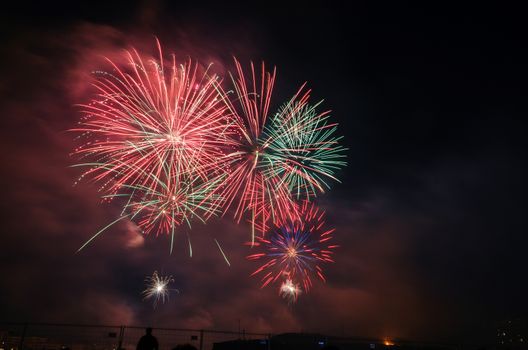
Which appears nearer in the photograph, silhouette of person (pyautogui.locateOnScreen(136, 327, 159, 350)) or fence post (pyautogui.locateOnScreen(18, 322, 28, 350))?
silhouette of person (pyautogui.locateOnScreen(136, 327, 159, 350))

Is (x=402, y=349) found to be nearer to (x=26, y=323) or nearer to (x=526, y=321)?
(x=26, y=323)

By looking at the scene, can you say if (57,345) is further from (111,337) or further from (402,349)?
(402,349)

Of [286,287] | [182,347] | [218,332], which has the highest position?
[286,287]

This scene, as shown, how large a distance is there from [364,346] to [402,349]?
454 centimetres

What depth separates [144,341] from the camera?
9734 millimetres

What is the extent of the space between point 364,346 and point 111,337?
23696 mm

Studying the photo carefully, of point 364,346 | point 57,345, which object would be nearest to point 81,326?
point 57,345

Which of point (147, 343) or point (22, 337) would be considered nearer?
point (147, 343)

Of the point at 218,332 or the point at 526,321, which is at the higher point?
the point at 526,321

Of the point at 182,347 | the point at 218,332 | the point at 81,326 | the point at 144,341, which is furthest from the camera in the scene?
the point at 218,332

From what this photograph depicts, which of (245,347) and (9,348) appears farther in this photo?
(245,347)

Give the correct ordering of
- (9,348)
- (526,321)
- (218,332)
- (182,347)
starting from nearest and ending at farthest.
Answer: (182,347), (9,348), (218,332), (526,321)

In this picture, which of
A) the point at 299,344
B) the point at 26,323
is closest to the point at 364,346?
the point at 299,344

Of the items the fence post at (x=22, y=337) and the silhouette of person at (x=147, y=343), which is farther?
the fence post at (x=22, y=337)
